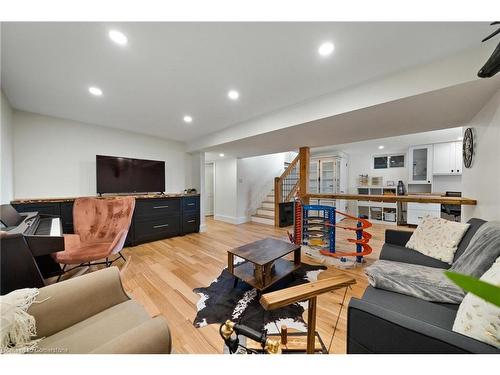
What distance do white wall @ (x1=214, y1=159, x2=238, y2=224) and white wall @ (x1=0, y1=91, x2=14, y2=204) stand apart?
421cm

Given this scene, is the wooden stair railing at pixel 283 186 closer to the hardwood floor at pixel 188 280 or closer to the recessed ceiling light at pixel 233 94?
the hardwood floor at pixel 188 280

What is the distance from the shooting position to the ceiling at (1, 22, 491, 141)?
1326mm

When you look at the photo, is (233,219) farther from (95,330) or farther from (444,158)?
(444,158)

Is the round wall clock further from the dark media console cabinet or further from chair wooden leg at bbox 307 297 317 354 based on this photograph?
the dark media console cabinet

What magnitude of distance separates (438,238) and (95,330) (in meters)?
2.63

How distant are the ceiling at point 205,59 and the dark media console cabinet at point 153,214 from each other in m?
1.45

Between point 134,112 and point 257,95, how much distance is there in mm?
1950

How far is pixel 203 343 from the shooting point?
52.7 inches

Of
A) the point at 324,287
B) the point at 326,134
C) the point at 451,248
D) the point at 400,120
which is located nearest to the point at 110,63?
the point at 324,287

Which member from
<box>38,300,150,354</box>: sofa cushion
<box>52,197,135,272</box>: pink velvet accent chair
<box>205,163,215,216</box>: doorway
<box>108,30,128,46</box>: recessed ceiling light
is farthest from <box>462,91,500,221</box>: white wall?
<box>205,163,215,216</box>: doorway

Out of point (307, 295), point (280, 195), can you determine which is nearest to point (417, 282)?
point (307, 295)
